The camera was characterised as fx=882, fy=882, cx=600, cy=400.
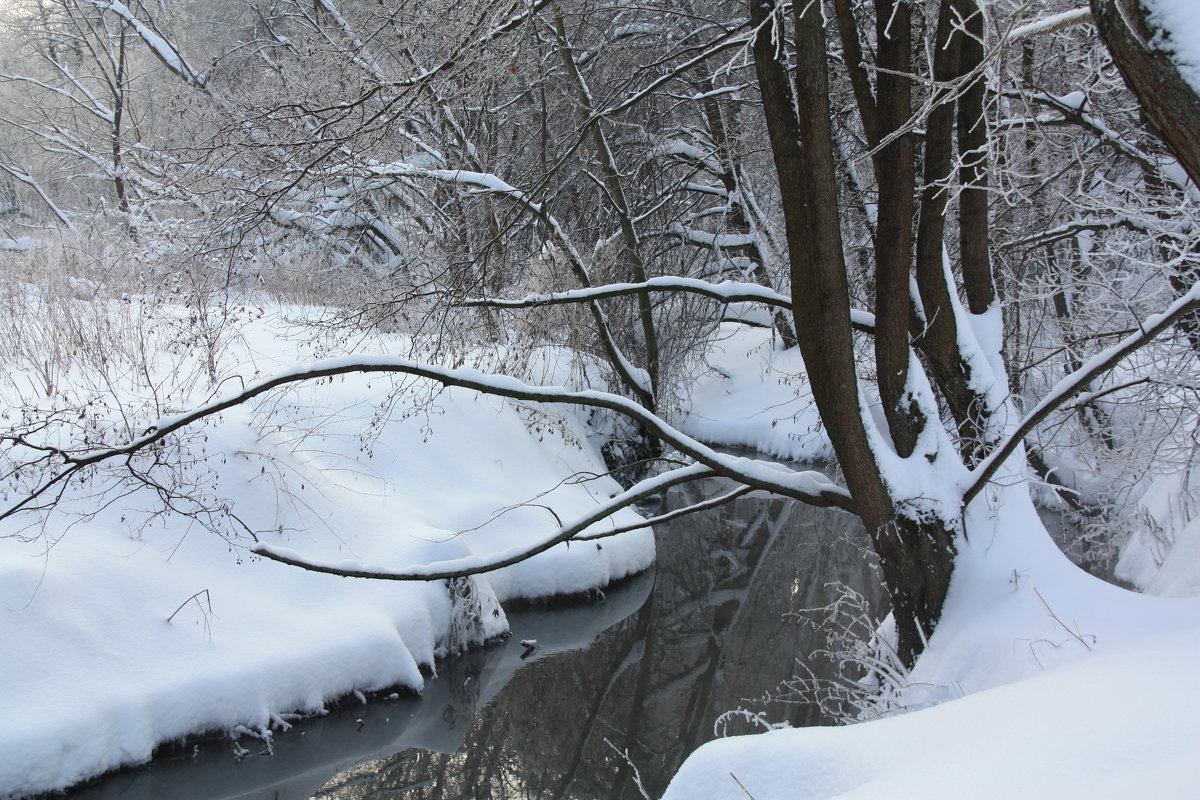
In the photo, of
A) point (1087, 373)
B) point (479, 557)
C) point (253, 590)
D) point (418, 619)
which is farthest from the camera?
point (418, 619)

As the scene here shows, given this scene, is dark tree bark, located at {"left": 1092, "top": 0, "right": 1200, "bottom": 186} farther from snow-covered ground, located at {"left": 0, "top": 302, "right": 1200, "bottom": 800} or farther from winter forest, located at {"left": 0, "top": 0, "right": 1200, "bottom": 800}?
snow-covered ground, located at {"left": 0, "top": 302, "right": 1200, "bottom": 800}

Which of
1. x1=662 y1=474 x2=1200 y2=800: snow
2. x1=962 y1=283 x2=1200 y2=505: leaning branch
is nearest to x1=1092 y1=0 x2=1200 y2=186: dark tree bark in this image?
x1=662 y1=474 x2=1200 y2=800: snow

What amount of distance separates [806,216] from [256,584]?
4595 mm

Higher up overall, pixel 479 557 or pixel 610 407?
pixel 610 407

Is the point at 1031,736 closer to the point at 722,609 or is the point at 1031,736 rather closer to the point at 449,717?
the point at 449,717

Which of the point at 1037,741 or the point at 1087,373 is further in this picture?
the point at 1087,373

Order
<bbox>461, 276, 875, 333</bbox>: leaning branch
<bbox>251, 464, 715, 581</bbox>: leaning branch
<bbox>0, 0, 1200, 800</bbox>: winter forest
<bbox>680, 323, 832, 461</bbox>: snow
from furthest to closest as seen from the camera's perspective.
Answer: <bbox>680, 323, 832, 461</bbox>: snow → <bbox>461, 276, 875, 333</bbox>: leaning branch → <bbox>251, 464, 715, 581</bbox>: leaning branch → <bbox>0, 0, 1200, 800</bbox>: winter forest

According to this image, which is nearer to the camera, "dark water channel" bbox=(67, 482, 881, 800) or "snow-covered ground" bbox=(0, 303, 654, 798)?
"snow-covered ground" bbox=(0, 303, 654, 798)

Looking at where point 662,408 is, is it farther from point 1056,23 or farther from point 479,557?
point 1056,23

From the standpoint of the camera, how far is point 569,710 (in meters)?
6.24

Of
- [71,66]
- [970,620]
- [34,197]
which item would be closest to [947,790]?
[970,620]

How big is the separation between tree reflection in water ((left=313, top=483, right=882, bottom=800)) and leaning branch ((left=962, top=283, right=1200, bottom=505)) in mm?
1086

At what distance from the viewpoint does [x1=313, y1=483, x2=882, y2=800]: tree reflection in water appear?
17.8 ft

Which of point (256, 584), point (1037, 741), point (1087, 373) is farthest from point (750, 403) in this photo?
point (1037, 741)
